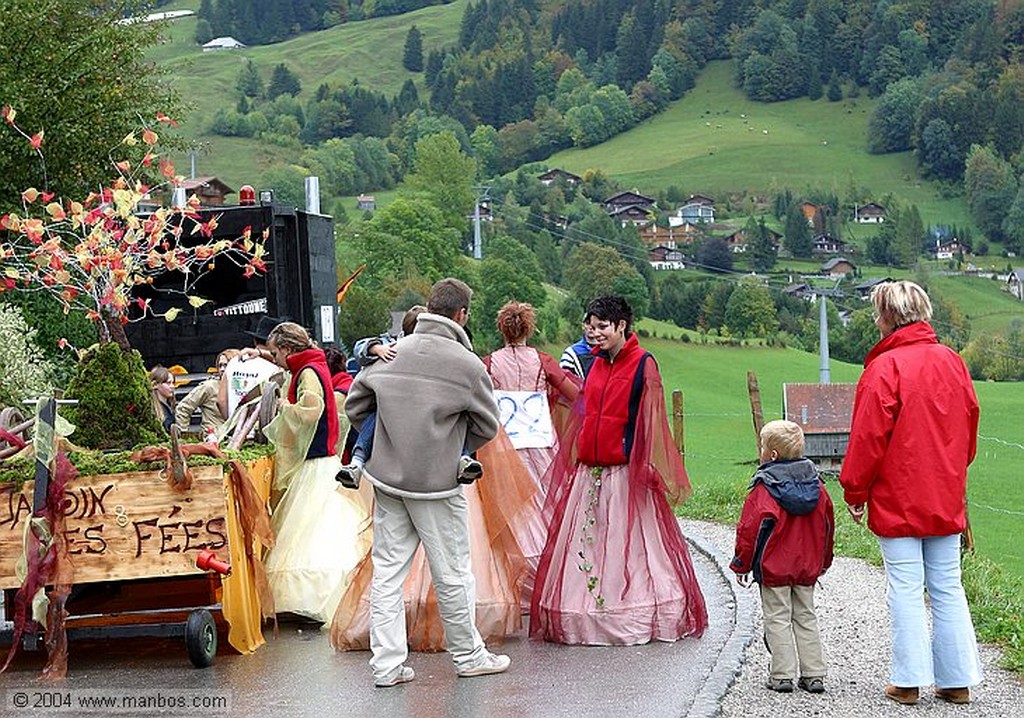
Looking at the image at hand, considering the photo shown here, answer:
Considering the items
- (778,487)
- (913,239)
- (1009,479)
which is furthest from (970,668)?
(913,239)

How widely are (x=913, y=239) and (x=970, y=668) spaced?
500 feet

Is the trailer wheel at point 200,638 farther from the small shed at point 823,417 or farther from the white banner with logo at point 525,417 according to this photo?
the small shed at point 823,417

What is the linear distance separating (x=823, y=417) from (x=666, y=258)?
124330mm

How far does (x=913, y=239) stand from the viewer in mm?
155750

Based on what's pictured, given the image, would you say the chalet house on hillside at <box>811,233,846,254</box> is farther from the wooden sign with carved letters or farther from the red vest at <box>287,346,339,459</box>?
the wooden sign with carved letters

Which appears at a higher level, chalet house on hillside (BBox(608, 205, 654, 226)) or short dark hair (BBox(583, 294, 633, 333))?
short dark hair (BBox(583, 294, 633, 333))

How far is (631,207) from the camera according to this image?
541 feet

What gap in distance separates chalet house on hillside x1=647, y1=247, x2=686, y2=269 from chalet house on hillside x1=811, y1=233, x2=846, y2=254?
13.6 m

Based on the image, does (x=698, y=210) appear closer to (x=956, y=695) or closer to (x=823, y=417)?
(x=823, y=417)

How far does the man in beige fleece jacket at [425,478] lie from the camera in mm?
8625

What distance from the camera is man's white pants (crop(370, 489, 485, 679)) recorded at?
341 inches

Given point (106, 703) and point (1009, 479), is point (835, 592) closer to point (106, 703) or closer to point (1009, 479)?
point (106, 703)

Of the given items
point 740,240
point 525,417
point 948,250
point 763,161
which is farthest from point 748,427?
point 763,161

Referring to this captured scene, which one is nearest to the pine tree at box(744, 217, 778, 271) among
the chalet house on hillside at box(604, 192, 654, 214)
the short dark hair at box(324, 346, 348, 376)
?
the chalet house on hillside at box(604, 192, 654, 214)
